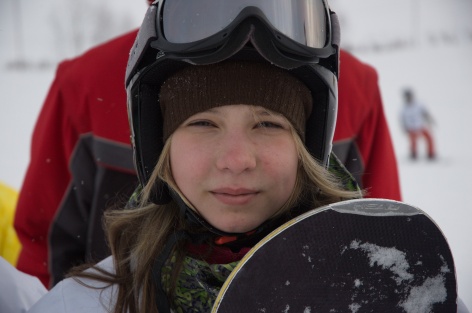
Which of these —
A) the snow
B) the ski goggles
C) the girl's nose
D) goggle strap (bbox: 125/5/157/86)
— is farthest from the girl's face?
the snow

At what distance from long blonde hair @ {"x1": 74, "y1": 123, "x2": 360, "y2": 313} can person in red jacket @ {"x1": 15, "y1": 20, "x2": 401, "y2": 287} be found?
0.51m

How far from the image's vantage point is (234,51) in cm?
170

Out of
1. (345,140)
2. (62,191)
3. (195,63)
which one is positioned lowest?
(62,191)

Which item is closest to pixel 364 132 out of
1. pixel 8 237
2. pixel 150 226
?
pixel 150 226

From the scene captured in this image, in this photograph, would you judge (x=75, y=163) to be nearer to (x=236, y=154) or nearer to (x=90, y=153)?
(x=90, y=153)

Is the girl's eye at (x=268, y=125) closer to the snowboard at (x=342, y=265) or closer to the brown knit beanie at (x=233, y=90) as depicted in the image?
the brown knit beanie at (x=233, y=90)

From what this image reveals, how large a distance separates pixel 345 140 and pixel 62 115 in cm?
109

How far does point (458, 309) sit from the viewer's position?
64.3 inches

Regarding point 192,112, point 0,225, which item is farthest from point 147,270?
point 0,225

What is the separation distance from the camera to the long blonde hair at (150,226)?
1745 millimetres

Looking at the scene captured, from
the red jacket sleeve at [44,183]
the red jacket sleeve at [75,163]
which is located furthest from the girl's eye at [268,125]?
the red jacket sleeve at [44,183]

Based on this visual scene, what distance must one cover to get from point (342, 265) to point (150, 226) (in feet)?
2.16

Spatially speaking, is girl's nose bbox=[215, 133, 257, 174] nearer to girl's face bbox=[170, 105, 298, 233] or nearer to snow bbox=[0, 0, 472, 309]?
girl's face bbox=[170, 105, 298, 233]

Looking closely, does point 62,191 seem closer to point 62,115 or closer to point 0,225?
point 62,115
